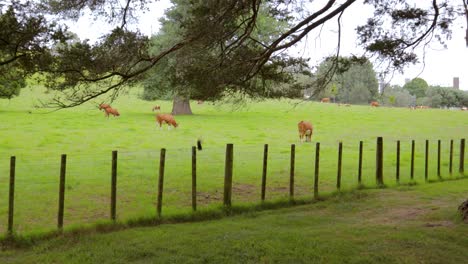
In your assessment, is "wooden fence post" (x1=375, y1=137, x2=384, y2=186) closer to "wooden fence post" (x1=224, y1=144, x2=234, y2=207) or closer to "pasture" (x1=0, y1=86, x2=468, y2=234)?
"pasture" (x1=0, y1=86, x2=468, y2=234)

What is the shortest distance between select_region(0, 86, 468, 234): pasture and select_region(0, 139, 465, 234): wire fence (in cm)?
3

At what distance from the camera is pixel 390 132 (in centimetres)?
3225

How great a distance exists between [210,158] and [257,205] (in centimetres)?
856

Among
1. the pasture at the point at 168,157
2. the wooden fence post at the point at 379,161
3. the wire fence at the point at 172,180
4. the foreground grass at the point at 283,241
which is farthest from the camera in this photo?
the wooden fence post at the point at 379,161

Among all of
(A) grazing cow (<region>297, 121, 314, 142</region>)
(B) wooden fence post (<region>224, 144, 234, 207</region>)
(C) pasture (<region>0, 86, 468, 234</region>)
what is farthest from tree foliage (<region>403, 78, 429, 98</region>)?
(B) wooden fence post (<region>224, 144, 234, 207</region>)

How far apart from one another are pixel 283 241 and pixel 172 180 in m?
6.78

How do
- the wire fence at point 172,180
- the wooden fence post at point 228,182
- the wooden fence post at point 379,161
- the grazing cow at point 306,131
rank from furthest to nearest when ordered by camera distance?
the grazing cow at point 306,131
the wooden fence post at point 379,161
the wooden fence post at point 228,182
the wire fence at point 172,180

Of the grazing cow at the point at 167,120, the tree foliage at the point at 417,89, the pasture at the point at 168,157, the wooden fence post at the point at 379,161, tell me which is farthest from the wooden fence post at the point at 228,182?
the tree foliage at the point at 417,89

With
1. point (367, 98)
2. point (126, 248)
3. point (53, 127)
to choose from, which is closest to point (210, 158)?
point (126, 248)

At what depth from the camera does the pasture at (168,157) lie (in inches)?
382

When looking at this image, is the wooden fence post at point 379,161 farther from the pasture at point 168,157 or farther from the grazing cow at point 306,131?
the grazing cow at point 306,131

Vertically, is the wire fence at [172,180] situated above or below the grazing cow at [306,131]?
below

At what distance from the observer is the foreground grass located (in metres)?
5.60

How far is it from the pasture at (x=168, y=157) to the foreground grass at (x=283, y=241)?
117cm
